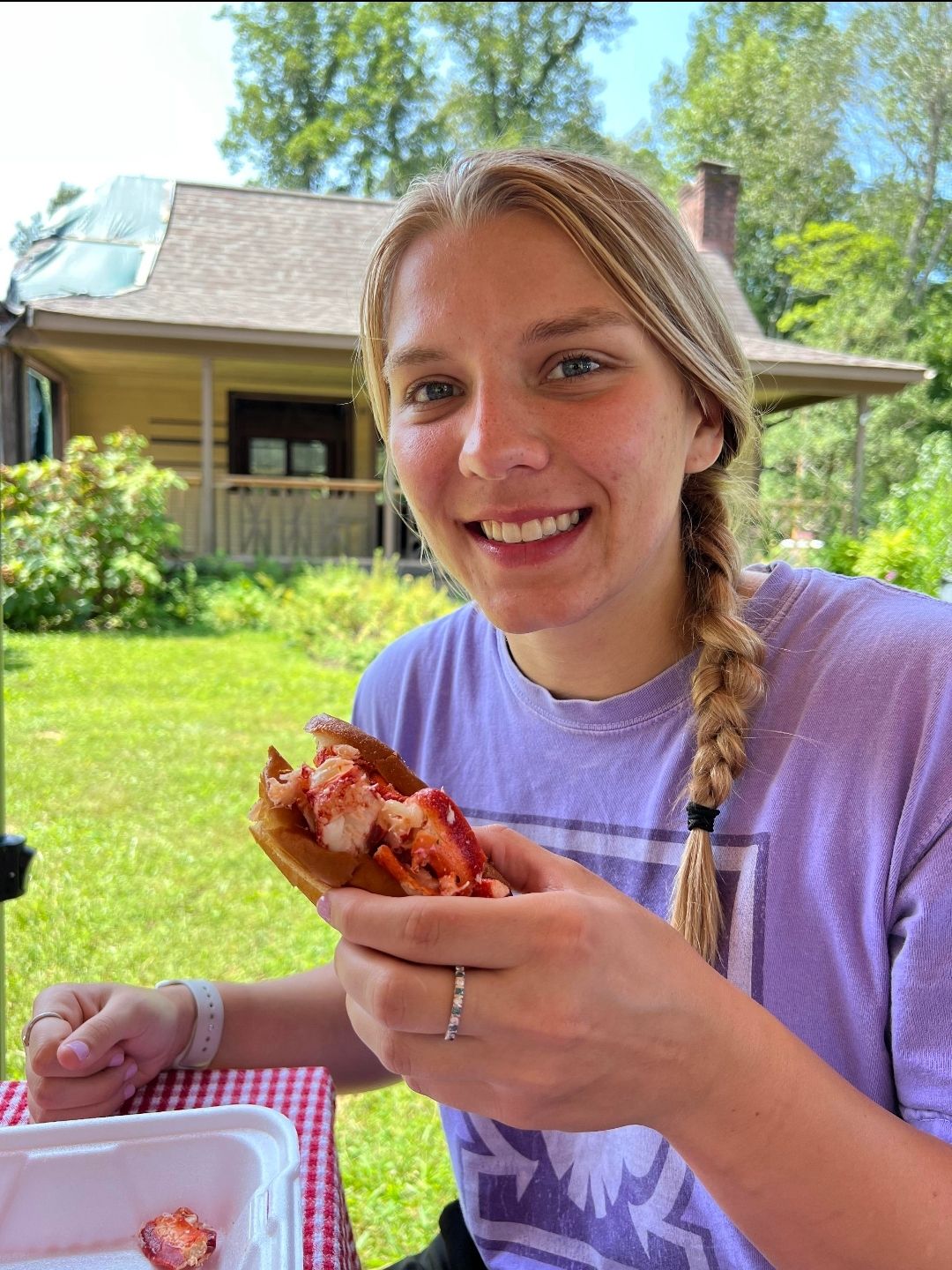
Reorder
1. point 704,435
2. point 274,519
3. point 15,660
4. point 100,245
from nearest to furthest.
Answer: point 704,435 → point 15,660 → point 274,519 → point 100,245

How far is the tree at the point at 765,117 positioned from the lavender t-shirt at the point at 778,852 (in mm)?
23193

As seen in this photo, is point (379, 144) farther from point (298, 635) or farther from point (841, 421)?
point (298, 635)

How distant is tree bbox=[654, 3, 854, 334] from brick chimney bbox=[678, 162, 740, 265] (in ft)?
19.9

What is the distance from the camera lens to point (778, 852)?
4.05 feet

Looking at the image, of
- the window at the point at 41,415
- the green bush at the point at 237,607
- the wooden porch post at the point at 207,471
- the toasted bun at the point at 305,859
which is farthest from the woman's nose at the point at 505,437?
the window at the point at 41,415

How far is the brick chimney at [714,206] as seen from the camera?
15969mm

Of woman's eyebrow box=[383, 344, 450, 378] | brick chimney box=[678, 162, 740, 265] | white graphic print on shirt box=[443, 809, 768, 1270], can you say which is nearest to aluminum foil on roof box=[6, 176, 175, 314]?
brick chimney box=[678, 162, 740, 265]

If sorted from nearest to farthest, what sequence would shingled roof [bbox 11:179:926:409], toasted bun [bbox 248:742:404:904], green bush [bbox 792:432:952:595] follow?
1. toasted bun [bbox 248:742:404:904]
2. green bush [bbox 792:432:952:595]
3. shingled roof [bbox 11:179:926:409]

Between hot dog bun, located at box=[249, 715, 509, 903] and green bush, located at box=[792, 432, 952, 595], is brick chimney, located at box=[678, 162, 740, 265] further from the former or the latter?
hot dog bun, located at box=[249, 715, 509, 903]

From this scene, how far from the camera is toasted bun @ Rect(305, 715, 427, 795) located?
1.12 m

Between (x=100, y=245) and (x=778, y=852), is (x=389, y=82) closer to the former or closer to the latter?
(x=100, y=245)

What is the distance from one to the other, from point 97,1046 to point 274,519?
11.6m

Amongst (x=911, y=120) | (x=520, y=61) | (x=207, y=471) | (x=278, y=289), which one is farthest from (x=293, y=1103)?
(x=520, y=61)

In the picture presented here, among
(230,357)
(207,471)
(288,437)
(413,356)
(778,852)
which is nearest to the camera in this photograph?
(778,852)
